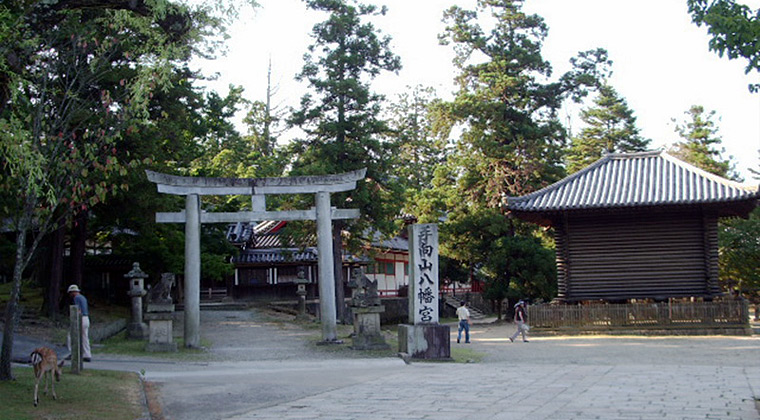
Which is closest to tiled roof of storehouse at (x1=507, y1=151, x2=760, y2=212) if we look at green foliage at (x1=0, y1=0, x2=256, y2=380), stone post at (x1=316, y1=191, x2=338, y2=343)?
stone post at (x1=316, y1=191, x2=338, y2=343)

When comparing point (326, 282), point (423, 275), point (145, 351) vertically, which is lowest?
point (145, 351)

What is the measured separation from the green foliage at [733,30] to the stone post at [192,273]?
14.9 meters

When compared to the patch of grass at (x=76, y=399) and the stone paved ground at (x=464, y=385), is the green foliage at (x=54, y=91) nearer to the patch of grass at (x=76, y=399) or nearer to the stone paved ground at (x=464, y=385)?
the patch of grass at (x=76, y=399)

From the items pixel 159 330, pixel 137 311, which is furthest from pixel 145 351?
pixel 137 311

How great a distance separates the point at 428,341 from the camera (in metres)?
16.8

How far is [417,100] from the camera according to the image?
62.8 m

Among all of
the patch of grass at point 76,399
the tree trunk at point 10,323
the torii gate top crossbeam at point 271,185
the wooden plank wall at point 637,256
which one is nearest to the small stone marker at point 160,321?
the torii gate top crossbeam at point 271,185

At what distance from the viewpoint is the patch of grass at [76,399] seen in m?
9.06

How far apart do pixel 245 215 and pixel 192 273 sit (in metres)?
2.34

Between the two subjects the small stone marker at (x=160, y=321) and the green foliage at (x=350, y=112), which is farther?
the green foliage at (x=350, y=112)

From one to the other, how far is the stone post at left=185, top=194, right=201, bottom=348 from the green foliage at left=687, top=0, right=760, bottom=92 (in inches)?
586

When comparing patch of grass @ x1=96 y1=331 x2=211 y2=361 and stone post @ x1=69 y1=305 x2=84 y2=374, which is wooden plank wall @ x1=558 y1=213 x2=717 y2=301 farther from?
stone post @ x1=69 y1=305 x2=84 y2=374

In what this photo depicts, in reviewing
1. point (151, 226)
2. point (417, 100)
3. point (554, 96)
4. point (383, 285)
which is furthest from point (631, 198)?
point (417, 100)

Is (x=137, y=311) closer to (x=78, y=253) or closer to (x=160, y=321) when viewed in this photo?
(x=78, y=253)
